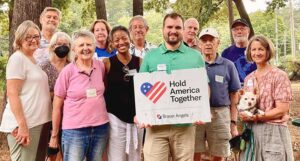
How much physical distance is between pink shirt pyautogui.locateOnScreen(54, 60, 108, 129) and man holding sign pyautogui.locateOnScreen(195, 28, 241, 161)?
1711 mm

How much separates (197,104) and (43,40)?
8.40 feet

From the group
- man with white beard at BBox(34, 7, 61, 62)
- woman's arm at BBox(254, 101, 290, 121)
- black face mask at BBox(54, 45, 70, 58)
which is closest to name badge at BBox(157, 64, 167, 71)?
woman's arm at BBox(254, 101, 290, 121)

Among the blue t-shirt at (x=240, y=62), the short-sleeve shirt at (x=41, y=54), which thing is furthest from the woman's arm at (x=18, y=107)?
the blue t-shirt at (x=240, y=62)

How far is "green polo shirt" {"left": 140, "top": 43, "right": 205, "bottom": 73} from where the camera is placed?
422 cm

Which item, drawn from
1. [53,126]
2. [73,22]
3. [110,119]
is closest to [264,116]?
[110,119]

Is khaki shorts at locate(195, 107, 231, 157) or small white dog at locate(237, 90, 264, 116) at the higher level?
small white dog at locate(237, 90, 264, 116)

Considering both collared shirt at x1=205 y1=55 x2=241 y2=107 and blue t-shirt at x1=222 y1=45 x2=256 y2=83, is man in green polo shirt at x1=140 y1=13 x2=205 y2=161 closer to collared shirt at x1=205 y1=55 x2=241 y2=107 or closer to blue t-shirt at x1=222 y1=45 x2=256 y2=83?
collared shirt at x1=205 y1=55 x2=241 y2=107

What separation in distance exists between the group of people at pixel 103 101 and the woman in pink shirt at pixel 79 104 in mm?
11

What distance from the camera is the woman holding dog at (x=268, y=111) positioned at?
391 centimetres

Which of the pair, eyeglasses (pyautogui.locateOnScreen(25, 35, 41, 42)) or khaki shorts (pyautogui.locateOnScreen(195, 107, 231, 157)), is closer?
eyeglasses (pyautogui.locateOnScreen(25, 35, 41, 42))

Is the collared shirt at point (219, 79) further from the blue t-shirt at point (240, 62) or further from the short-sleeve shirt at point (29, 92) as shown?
the short-sleeve shirt at point (29, 92)

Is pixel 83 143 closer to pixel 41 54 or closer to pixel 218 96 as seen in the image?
pixel 41 54

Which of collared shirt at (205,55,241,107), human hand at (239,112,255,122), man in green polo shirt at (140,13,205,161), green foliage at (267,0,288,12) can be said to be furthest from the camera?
green foliage at (267,0,288,12)

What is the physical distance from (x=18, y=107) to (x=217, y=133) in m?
2.74
